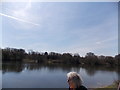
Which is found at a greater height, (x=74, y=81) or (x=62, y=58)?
(x=74, y=81)

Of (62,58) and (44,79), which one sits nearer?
(44,79)

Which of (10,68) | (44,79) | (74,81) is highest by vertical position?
(74,81)

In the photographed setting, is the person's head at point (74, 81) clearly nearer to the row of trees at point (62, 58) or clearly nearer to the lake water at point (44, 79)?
the lake water at point (44, 79)

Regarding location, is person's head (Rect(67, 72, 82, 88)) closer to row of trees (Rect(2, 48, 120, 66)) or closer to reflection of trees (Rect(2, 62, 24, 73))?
reflection of trees (Rect(2, 62, 24, 73))

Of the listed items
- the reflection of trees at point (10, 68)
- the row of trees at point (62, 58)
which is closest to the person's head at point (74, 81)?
the reflection of trees at point (10, 68)

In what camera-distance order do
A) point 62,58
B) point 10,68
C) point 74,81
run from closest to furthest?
1. point 74,81
2. point 10,68
3. point 62,58

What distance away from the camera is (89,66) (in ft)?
59.6

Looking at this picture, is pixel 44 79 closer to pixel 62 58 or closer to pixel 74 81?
pixel 62 58

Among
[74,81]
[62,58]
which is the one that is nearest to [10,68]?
[62,58]

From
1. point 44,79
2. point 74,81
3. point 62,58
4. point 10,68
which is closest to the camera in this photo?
point 74,81

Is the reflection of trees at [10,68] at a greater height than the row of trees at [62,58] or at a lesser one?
lesser

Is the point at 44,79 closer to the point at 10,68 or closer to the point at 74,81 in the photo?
the point at 10,68

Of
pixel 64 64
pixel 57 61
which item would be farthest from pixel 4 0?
pixel 57 61

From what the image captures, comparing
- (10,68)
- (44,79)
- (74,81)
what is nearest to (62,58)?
(10,68)
